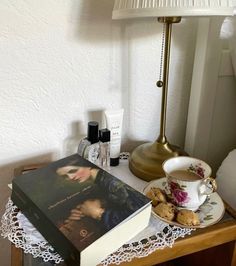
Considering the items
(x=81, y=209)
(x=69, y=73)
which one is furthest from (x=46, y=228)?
(x=69, y=73)

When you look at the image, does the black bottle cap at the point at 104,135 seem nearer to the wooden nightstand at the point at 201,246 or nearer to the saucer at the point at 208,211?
the saucer at the point at 208,211

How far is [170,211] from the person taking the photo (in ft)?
1.77

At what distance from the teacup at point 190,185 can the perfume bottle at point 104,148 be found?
0.14m

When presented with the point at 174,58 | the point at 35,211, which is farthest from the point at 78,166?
the point at 174,58

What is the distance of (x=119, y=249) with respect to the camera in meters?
0.48

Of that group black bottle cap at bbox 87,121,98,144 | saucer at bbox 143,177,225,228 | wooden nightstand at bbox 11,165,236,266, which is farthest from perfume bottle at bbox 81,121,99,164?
wooden nightstand at bbox 11,165,236,266

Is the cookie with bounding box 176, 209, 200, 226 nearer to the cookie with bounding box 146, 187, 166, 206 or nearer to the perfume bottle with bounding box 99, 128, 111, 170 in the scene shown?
the cookie with bounding box 146, 187, 166, 206

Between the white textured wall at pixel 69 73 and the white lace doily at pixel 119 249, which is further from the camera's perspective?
the white textured wall at pixel 69 73

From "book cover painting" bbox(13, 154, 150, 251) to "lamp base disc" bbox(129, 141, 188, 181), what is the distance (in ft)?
0.38

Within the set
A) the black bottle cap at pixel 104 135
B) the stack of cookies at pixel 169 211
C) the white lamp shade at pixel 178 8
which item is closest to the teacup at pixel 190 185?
the stack of cookies at pixel 169 211

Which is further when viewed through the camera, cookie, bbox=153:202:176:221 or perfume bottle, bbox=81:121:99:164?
perfume bottle, bbox=81:121:99:164

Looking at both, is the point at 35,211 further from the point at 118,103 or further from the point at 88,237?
the point at 118,103

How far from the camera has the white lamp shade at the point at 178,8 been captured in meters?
0.48

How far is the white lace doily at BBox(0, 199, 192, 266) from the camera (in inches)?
18.4
